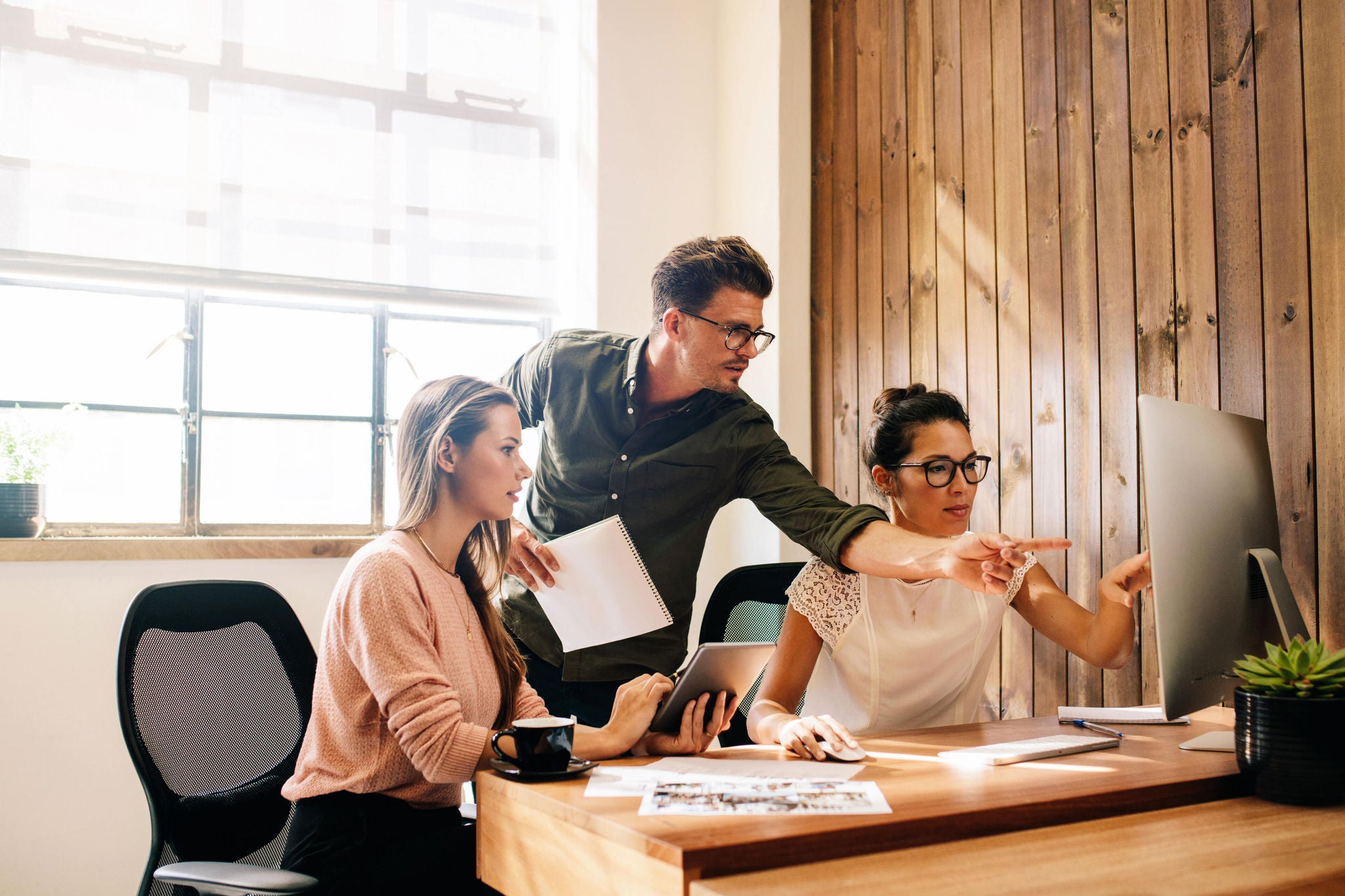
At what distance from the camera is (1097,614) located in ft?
5.98

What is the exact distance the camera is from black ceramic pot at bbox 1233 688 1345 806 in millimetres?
1140

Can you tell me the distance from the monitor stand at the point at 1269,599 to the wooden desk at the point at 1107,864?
324 mm

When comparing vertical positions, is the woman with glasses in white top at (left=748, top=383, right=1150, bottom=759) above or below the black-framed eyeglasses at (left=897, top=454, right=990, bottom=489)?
below

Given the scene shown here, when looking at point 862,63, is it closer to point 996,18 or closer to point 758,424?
point 996,18

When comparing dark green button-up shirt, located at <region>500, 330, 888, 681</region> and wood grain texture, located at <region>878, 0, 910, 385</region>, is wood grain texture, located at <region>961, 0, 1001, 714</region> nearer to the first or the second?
wood grain texture, located at <region>878, 0, 910, 385</region>

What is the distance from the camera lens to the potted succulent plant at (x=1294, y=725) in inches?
44.9

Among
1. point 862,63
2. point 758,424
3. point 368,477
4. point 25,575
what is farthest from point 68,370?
point 862,63

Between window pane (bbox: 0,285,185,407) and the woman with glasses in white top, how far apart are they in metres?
2.16

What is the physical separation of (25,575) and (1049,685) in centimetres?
257

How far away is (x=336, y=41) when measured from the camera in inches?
124

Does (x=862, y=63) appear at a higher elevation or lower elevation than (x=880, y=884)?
higher

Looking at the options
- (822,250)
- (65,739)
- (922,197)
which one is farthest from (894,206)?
(65,739)

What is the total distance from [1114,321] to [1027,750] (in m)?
1.05

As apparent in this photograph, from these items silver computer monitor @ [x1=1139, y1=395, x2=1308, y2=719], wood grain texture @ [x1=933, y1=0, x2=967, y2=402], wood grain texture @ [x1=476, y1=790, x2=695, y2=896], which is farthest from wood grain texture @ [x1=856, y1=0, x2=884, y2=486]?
wood grain texture @ [x1=476, y1=790, x2=695, y2=896]
